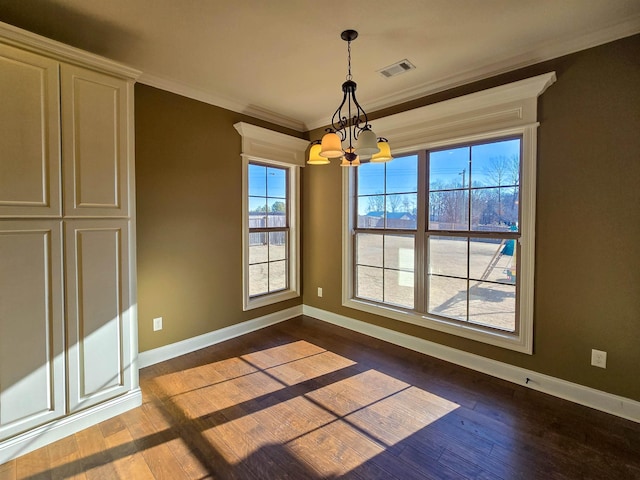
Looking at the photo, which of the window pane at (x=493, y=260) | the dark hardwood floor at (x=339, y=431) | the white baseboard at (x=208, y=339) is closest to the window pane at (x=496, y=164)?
the window pane at (x=493, y=260)

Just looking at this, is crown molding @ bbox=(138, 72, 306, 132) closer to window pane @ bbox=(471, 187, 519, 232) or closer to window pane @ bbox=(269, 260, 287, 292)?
window pane @ bbox=(269, 260, 287, 292)

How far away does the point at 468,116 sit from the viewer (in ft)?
8.94

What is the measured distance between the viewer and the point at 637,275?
2.04 metres

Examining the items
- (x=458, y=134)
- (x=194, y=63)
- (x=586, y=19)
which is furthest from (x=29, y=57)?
(x=586, y=19)

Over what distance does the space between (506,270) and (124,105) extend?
10.7 ft

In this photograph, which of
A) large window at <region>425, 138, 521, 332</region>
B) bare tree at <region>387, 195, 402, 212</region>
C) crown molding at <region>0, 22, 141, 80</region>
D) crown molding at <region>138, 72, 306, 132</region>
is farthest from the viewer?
bare tree at <region>387, 195, 402, 212</region>

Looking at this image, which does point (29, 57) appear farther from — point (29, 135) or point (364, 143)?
point (364, 143)

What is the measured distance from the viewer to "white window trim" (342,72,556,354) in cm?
241

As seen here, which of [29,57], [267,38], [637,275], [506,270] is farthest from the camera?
[506,270]

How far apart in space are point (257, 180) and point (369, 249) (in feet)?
5.27

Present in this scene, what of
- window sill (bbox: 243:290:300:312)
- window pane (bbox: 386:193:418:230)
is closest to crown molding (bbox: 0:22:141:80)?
window sill (bbox: 243:290:300:312)

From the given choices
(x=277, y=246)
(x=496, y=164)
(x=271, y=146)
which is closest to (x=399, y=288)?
(x=496, y=164)

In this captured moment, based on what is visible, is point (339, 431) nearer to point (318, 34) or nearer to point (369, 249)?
point (369, 249)

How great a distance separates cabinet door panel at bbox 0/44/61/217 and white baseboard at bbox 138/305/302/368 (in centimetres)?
161
